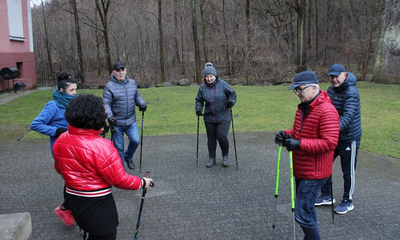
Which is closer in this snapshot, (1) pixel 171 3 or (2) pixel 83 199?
(2) pixel 83 199

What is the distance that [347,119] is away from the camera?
4.40 metres

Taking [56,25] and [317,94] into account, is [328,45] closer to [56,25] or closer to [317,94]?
[56,25]

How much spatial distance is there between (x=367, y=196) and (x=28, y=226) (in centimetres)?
467

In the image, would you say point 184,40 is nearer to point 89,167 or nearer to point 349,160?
point 349,160

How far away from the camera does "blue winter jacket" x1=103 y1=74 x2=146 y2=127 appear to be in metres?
5.87

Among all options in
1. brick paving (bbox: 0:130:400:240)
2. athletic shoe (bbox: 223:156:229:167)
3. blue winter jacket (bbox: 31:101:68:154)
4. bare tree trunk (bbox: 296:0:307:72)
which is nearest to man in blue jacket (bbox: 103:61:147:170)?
brick paving (bbox: 0:130:400:240)

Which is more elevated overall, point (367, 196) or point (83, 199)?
point (83, 199)

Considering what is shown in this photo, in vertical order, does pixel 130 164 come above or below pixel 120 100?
below

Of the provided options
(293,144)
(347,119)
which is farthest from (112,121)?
(347,119)

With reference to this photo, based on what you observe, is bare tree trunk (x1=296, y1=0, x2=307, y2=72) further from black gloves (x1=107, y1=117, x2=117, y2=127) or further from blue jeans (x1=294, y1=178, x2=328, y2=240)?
blue jeans (x1=294, y1=178, x2=328, y2=240)

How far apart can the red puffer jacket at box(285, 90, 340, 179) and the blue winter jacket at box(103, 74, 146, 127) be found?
326 cm

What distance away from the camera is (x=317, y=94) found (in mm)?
→ 3521

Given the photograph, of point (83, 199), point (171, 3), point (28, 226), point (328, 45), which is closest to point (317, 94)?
point (83, 199)

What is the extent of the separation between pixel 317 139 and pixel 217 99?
3.12m
